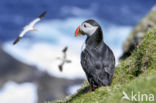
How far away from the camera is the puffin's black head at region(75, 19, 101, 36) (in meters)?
9.77

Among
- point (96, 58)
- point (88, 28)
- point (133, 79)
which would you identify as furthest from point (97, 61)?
point (133, 79)

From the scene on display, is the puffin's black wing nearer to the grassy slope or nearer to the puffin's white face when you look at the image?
the grassy slope

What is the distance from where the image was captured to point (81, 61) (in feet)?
33.0

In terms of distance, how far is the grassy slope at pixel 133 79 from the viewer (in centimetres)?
757

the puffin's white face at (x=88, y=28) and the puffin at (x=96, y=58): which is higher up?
the puffin's white face at (x=88, y=28)

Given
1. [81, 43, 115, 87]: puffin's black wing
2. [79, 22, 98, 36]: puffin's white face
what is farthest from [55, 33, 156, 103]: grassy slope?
[79, 22, 98, 36]: puffin's white face

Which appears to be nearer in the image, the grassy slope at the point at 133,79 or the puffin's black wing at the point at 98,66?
the grassy slope at the point at 133,79

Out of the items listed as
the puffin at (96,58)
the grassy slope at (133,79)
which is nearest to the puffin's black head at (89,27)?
the puffin at (96,58)

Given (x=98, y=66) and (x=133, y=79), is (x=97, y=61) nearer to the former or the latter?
(x=98, y=66)

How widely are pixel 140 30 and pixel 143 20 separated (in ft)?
5.66

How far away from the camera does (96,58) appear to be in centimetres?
977

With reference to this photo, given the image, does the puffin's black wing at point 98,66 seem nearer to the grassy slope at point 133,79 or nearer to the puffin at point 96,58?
the puffin at point 96,58

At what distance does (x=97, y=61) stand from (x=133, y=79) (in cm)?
121

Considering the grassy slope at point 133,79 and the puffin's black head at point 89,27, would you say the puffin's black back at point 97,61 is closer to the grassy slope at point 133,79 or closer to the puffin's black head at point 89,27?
the puffin's black head at point 89,27
